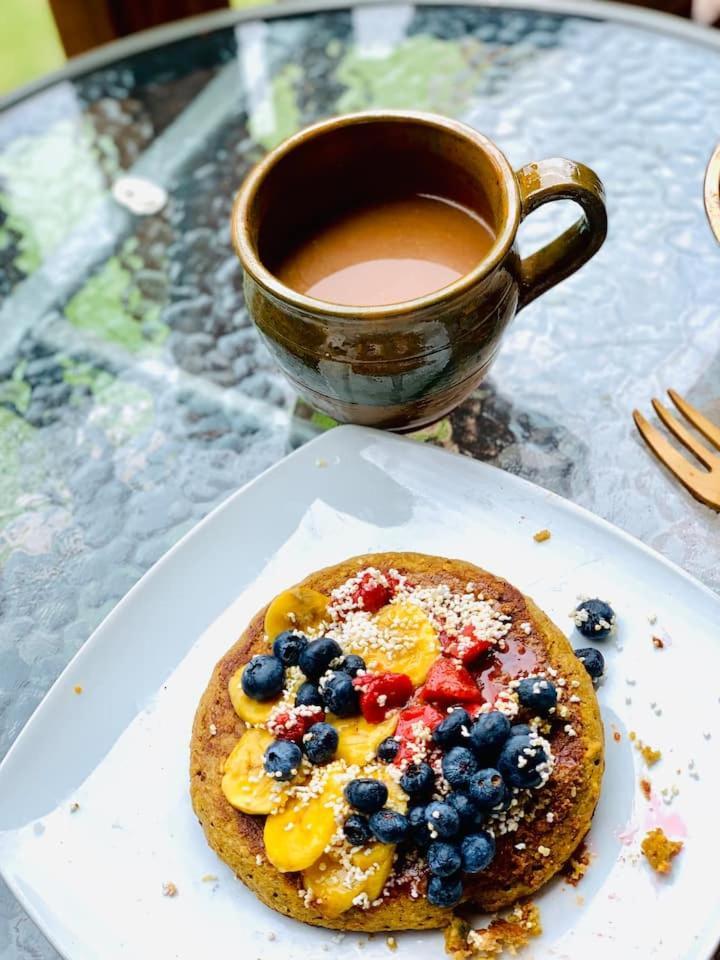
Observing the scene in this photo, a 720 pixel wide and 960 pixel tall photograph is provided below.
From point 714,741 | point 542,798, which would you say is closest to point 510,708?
point 542,798

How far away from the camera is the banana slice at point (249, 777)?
3.67ft

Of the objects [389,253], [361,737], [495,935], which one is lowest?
[495,935]

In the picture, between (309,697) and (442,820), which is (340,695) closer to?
(309,697)

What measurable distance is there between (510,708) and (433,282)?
550mm

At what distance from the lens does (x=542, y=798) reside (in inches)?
43.6

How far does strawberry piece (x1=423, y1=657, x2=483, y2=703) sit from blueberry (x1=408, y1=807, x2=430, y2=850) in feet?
0.41

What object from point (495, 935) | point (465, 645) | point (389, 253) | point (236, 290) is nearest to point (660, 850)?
point (495, 935)

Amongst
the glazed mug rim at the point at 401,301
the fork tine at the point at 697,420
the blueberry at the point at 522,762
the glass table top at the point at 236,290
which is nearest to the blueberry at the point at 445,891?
the blueberry at the point at 522,762

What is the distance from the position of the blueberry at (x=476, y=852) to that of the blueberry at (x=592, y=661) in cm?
25

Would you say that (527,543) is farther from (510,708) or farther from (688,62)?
(688,62)

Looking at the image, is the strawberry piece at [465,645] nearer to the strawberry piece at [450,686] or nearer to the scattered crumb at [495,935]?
the strawberry piece at [450,686]

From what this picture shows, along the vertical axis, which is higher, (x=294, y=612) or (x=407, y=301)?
(x=407, y=301)

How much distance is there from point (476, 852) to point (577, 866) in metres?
0.13

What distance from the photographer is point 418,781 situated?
3.48ft
